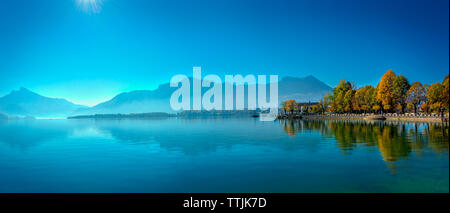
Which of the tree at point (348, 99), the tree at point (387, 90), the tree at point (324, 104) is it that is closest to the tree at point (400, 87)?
the tree at point (387, 90)

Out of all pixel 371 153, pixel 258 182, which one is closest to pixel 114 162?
pixel 258 182

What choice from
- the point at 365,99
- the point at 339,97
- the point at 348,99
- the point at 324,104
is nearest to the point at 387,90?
the point at 365,99

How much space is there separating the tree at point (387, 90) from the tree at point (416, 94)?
4738mm

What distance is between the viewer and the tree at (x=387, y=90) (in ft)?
272

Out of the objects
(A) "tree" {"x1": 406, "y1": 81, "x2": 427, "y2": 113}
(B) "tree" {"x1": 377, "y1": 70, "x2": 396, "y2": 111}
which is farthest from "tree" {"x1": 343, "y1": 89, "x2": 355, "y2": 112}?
(A) "tree" {"x1": 406, "y1": 81, "x2": 427, "y2": 113}

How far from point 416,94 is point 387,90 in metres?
8.15

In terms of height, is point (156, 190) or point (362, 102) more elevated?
point (362, 102)

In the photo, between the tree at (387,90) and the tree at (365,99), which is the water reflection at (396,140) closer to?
the tree at (387,90)

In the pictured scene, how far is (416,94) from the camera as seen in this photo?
251 feet

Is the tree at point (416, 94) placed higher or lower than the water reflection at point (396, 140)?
higher

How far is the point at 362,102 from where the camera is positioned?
100438 millimetres
